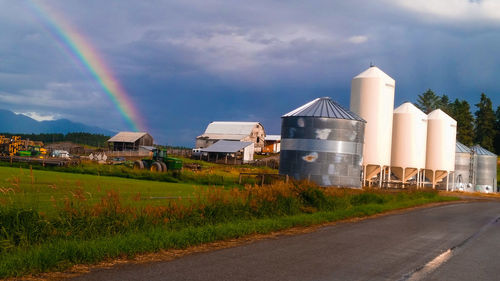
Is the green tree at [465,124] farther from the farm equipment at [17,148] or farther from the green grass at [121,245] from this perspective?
the green grass at [121,245]

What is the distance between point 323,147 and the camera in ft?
113

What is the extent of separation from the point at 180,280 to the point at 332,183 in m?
27.4

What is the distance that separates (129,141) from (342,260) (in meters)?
88.3

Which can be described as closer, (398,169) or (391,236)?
(391,236)

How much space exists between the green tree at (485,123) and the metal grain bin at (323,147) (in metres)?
95.0

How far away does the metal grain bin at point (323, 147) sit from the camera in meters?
34.3

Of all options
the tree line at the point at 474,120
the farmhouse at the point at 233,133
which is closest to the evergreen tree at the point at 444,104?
the tree line at the point at 474,120

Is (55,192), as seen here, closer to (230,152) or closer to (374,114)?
(374,114)

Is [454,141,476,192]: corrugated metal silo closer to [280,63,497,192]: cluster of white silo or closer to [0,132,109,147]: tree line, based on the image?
[280,63,497,192]: cluster of white silo

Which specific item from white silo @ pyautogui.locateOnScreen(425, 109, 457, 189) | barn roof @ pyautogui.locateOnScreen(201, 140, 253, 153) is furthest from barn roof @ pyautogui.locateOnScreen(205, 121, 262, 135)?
white silo @ pyautogui.locateOnScreen(425, 109, 457, 189)

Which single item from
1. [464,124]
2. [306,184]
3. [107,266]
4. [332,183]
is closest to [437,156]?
[332,183]

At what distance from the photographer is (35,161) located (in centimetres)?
4728

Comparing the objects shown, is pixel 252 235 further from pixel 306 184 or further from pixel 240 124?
pixel 240 124

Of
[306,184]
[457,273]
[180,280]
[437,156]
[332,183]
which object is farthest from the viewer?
[437,156]
